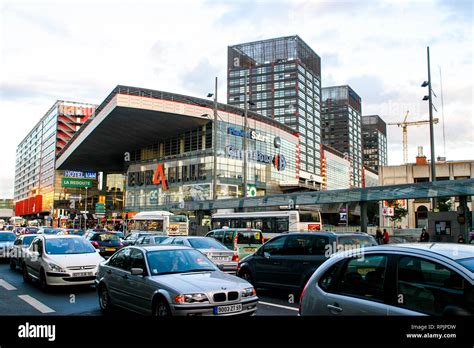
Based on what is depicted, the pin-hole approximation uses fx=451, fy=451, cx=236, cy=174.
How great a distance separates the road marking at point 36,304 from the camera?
911 cm

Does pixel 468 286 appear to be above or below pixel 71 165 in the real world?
below

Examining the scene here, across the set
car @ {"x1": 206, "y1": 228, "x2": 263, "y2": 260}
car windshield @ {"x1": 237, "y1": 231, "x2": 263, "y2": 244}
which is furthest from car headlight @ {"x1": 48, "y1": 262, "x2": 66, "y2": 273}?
car windshield @ {"x1": 237, "y1": 231, "x2": 263, "y2": 244}

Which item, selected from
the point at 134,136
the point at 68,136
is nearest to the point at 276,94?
the point at 68,136

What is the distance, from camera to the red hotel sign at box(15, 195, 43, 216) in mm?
126125

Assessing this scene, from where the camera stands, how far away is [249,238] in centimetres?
1895

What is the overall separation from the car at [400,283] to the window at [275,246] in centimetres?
644

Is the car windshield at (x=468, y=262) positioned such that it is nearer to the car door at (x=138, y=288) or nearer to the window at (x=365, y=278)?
the window at (x=365, y=278)

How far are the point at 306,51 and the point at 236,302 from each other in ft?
496

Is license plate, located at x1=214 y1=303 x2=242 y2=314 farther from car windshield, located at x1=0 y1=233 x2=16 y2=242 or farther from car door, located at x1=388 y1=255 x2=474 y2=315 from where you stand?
car windshield, located at x1=0 y1=233 x2=16 y2=242

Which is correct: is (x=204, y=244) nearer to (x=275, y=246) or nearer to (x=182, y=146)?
(x=275, y=246)

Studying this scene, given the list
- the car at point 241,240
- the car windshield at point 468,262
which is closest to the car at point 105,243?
the car at point 241,240

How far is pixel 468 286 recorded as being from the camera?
382 cm

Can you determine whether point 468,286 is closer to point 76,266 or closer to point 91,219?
point 76,266

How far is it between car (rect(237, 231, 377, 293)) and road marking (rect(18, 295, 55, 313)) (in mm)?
5101
